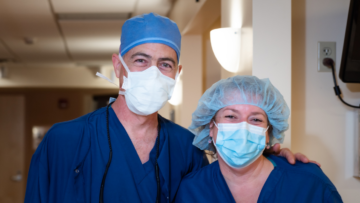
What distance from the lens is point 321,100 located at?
1.56m

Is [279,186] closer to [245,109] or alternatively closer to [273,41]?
[245,109]

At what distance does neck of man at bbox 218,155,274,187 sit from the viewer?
1284 millimetres

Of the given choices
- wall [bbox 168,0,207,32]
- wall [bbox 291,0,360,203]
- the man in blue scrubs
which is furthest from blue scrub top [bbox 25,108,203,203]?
wall [bbox 168,0,207,32]

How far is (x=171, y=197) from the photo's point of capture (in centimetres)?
136

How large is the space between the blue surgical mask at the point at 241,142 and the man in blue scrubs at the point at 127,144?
0.58 ft

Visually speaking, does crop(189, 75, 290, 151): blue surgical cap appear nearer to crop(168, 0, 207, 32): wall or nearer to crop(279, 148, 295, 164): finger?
crop(279, 148, 295, 164): finger

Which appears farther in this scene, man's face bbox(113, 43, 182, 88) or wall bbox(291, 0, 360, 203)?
wall bbox(291, 0, 360, 203)

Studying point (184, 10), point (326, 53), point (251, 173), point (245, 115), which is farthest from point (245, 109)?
point (184, 10)

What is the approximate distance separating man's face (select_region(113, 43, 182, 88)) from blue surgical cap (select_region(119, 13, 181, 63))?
0.07 ft

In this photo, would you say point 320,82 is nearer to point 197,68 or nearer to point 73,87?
point 197,68

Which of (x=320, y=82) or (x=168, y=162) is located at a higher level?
(x=320, y=82)

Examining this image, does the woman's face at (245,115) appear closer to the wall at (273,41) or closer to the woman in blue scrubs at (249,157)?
the woman in blue scrubs at (249,157)

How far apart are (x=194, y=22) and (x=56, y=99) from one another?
16.5ft

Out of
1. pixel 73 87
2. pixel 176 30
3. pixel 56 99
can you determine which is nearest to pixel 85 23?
pixel 176 30
